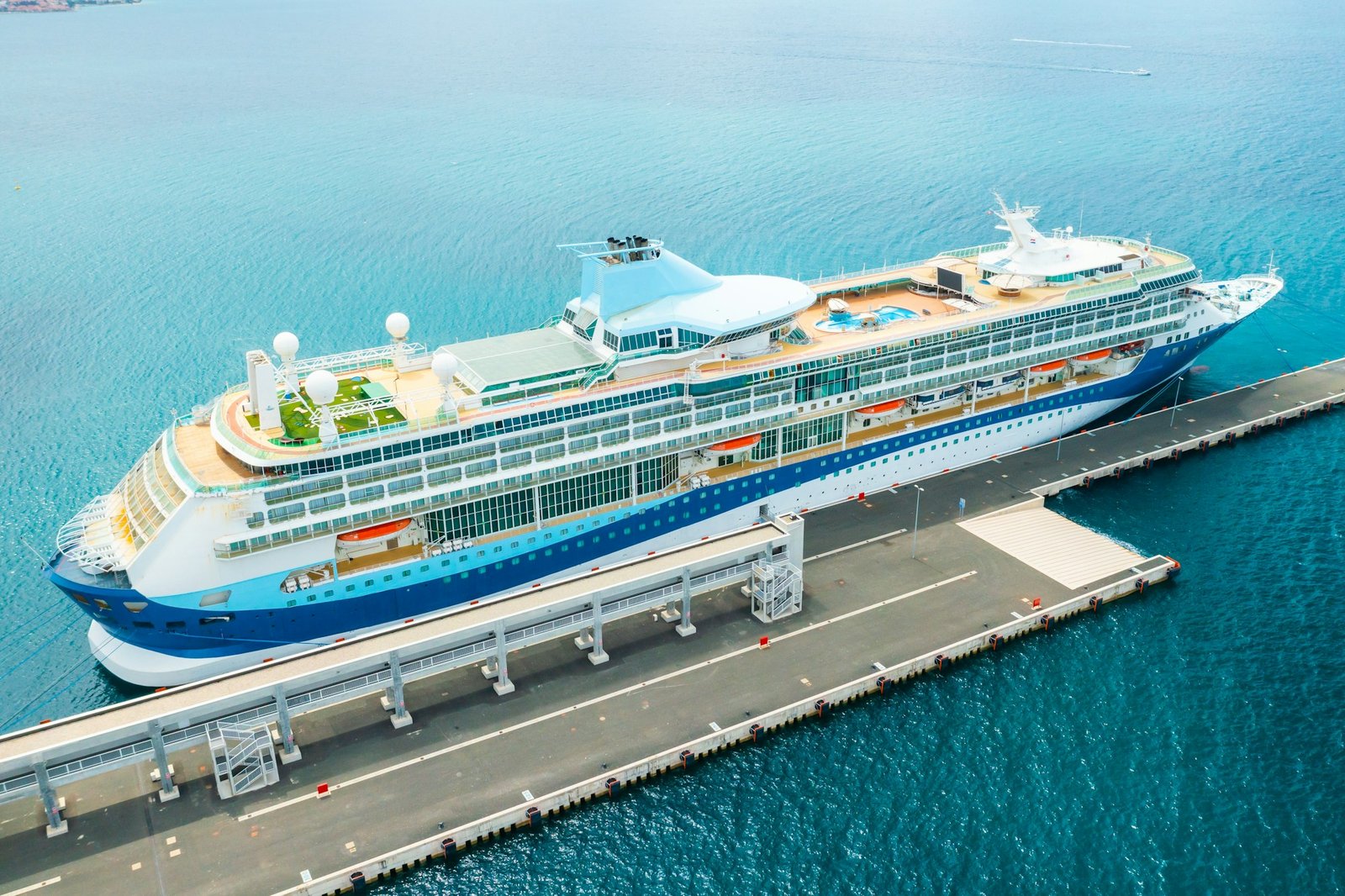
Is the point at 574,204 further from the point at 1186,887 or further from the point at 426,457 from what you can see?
the point at 1186,887

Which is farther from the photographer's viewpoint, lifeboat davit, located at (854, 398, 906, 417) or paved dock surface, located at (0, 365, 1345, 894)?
lifeboat davit, located at (854, 398, 906, 417)

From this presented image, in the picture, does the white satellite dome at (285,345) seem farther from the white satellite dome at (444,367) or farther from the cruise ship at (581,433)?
the white satellite dome at (444,367)

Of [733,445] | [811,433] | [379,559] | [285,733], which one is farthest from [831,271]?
[285,733]

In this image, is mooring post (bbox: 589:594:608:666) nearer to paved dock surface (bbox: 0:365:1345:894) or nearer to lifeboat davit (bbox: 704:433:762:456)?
paved dock surface (bbox: 0:365:1345:894)

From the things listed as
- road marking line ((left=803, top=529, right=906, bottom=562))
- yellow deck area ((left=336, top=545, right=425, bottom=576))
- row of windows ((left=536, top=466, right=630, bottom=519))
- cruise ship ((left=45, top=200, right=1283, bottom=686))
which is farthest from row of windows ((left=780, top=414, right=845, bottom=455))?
yellow deck area ((left=336, top=545, right=425, bottom=576))

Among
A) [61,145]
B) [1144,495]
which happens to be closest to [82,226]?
[61,145]

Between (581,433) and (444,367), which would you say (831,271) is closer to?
(581,433)

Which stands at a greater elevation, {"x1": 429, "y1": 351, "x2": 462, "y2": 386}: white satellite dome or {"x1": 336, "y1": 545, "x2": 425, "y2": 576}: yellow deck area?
{"x1": 429, "y1": 351, "x2": 462, "y2": 386}: white satellite dome

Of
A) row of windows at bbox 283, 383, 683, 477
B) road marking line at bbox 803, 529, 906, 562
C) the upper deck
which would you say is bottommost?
road marking line at bbox 803, 529, 906, 562
